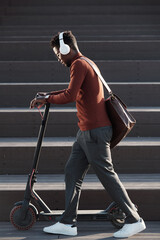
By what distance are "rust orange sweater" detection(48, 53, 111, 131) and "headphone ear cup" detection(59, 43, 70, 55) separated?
3.4 inches

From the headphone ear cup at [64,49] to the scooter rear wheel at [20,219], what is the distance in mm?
1170

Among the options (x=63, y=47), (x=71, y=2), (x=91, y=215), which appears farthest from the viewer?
(x=71, y=2)

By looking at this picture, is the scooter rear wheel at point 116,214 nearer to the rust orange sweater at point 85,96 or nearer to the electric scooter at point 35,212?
the electric scooter at point 35,212

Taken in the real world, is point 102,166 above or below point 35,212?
above

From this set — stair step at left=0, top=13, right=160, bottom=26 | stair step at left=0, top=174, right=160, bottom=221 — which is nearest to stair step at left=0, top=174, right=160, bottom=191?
stair step at left=0, top=174, right=160, bottom=221

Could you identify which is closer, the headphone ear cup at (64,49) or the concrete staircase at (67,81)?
the headphone ear cup at (64,49)

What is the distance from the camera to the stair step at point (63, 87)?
5.25 meters

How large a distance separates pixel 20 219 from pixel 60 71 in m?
2.41

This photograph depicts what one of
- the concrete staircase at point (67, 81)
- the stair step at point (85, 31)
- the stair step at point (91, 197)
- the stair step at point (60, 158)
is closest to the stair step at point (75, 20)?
the concrete staircase at point (67, 81)

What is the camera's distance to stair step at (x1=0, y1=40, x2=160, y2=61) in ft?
19.8

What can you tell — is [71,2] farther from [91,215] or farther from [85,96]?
[91,215]

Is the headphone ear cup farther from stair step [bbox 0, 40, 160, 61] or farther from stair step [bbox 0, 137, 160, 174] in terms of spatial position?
stair step [bbox 0, 40, 160, 61]

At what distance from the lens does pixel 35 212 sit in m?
3.64

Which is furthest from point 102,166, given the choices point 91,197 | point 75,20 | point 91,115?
point 75,20
